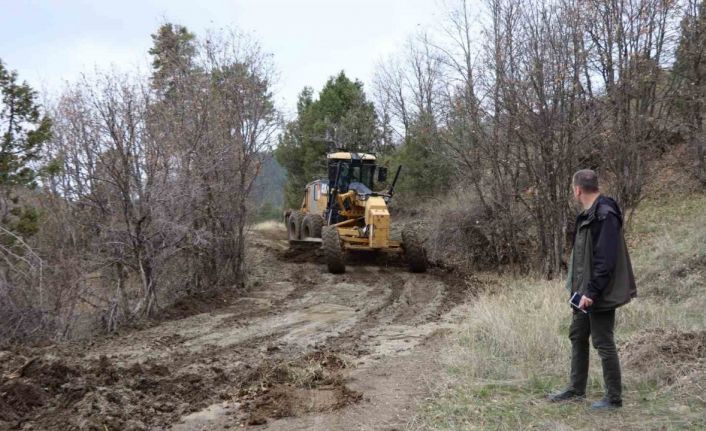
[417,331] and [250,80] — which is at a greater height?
[250,80]

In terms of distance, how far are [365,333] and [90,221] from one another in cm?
535

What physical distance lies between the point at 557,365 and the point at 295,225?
48.6 ft

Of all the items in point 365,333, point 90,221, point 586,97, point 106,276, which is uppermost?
point 586,97

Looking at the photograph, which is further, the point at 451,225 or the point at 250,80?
the point at 451,225

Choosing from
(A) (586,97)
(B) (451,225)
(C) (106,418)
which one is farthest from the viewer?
(B) (451,225)

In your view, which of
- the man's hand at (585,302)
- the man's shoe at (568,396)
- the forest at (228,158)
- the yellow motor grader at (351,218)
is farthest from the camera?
the yellow motor grader at (351,218)

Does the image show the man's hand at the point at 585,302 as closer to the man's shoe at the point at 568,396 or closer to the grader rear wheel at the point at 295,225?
the man's shoe at the point at 568,396

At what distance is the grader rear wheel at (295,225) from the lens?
771 inches

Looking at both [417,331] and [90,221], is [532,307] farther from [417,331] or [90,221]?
[90,221]

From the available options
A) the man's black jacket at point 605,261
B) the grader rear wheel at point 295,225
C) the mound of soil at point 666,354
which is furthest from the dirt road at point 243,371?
the grader rear wheel at point 295,225

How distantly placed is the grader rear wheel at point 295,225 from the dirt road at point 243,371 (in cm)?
860

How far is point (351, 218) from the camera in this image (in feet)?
54.2

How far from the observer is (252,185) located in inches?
514

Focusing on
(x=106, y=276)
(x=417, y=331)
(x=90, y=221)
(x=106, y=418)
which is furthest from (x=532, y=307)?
(x=90, y=221)
